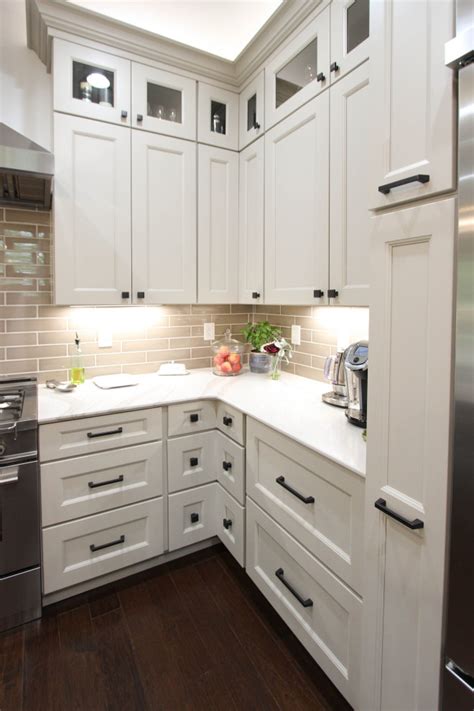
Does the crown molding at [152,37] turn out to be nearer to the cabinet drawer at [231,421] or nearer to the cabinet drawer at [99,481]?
the cabinet drawer at [231,421]

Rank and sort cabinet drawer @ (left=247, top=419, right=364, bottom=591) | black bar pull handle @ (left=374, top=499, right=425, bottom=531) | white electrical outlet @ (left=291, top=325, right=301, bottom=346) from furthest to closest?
white electrical outlet @ (left=291, top=325, right=301, bottom=346), cabinet drawer @ (left=247, top=419, right=364, bottom=591), black bar pull handle @ (left=374, top=499, right=425, bottom=531)

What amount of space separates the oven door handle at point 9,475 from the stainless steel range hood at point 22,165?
1.21 metres

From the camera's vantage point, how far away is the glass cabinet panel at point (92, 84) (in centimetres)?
192

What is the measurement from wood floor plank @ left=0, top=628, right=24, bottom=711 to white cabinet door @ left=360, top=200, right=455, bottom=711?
1176 mm

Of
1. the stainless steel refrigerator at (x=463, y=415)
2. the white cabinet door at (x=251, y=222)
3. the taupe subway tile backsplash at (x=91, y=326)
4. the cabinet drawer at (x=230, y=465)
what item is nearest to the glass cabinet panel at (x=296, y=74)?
the white cabinet door at (x=251, y=222)

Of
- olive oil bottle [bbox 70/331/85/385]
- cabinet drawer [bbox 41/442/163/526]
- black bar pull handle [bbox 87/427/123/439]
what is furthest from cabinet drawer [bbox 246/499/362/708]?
olive oil bottle [bbox 70/331/85/385]

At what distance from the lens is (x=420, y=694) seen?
94 cm

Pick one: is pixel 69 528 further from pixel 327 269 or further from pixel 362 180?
pixel 362 180

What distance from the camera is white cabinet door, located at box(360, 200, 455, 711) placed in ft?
2.80

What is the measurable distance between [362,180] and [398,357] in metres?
0.88

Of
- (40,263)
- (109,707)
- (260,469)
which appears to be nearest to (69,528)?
(109,707)

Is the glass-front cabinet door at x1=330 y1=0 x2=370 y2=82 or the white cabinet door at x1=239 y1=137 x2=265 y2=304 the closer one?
the glass-front cabinet door at x1=330 y1=0 x2=370 y2=82

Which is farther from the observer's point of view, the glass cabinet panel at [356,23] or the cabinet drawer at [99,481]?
the cabinet drawer at [99,481]

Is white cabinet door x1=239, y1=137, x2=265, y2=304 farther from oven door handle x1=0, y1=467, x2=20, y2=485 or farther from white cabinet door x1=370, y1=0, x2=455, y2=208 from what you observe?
oven door handle x1=0, y1=467, x2=20, y2=485
